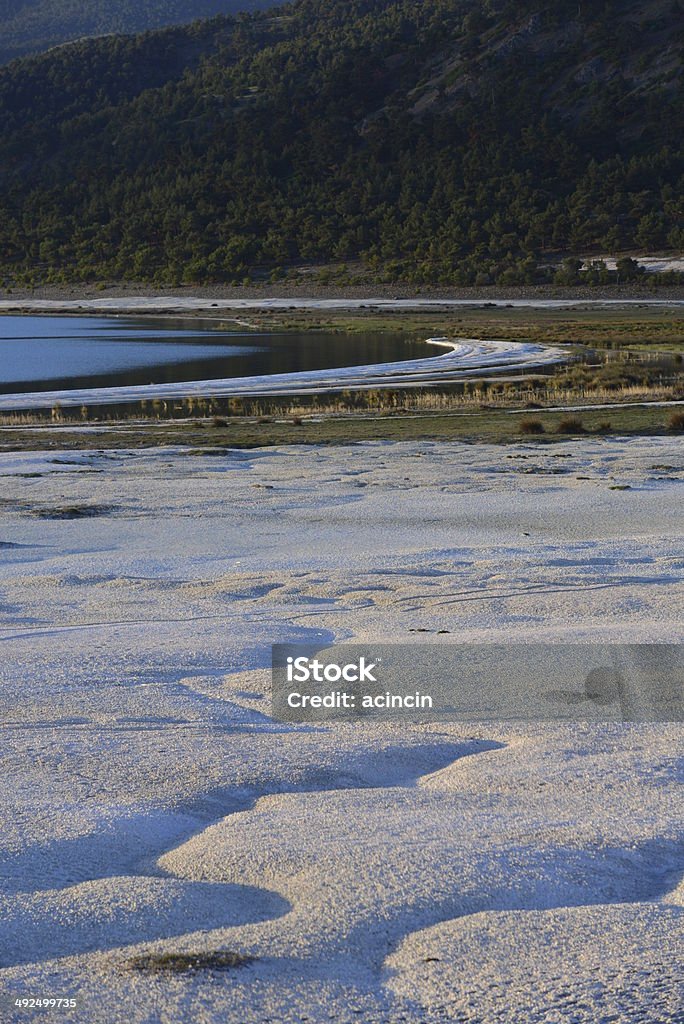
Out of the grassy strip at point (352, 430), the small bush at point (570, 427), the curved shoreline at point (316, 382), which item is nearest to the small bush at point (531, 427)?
the grassy strip at point (352, 430)

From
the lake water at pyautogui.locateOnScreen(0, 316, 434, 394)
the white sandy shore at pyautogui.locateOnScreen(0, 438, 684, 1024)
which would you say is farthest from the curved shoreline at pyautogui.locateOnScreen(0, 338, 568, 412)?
the white sandy shore at pyautogui.locateOnScreen(0, 438, 684, 1024)

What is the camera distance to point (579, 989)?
339 centimetres

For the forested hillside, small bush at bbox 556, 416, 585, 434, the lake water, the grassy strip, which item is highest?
the forested hillside

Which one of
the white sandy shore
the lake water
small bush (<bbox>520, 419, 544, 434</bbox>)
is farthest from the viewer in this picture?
the lake water

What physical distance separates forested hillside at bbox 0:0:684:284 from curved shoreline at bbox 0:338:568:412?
2002 inches

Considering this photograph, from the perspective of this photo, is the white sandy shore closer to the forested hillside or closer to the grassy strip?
the grassy strip

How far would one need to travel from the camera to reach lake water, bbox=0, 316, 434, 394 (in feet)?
134

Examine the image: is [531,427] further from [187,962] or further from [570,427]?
[187,962]

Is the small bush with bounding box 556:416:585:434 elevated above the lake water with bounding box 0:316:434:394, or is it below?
below

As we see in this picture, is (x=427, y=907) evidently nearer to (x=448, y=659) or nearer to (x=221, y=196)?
(x=448, y=659)

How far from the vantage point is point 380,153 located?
128875mm

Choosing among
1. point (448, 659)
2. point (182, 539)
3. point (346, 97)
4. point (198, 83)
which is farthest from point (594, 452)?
point (198, 83)

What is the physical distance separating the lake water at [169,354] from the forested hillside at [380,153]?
36.4 metres

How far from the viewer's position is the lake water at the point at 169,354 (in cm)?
4097
